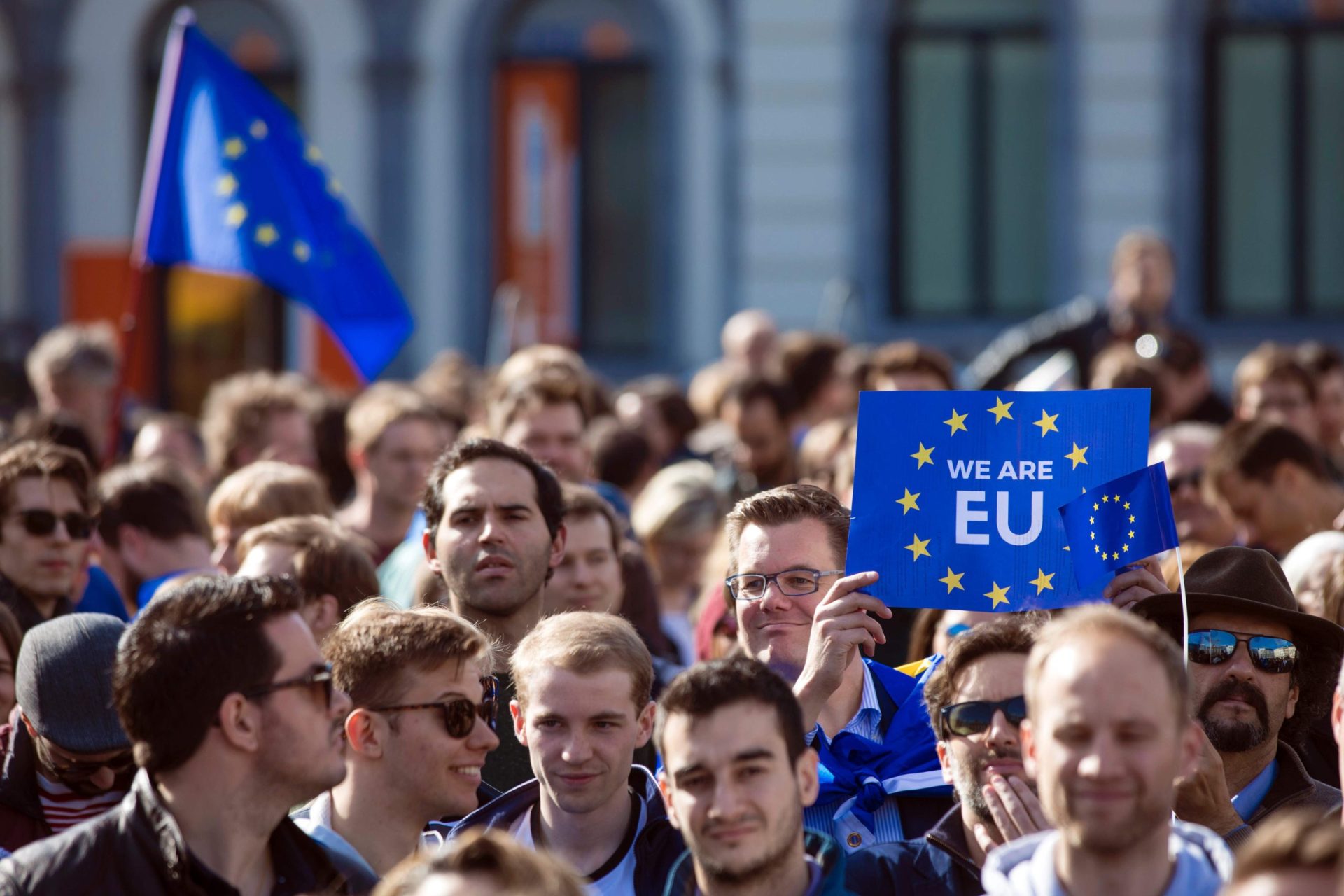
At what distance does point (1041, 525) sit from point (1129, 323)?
19.8 ft

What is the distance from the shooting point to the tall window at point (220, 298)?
17.3 meters

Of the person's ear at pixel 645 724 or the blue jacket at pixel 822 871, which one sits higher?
the person's ear at pixel 645 724

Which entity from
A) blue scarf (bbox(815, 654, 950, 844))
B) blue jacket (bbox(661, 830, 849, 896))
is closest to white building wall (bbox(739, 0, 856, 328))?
blue scarf (bbox(815, 654, 950, 844))

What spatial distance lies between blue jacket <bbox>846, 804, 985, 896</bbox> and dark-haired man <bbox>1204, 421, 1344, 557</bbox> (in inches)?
127

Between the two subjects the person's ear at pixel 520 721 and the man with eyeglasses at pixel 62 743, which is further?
the person's ear at pixel 520 721

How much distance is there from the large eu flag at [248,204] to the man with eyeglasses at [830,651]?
371cm

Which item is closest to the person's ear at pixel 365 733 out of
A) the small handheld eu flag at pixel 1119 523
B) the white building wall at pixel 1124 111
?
the small handheld eu flag at pixel 1119 523

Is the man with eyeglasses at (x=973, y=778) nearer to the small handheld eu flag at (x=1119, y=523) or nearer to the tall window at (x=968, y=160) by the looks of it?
the small handheld eu flag at (x=1119, y=523)

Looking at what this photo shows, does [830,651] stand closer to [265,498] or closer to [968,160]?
[265,498]

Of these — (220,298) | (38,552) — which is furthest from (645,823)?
(220,298)

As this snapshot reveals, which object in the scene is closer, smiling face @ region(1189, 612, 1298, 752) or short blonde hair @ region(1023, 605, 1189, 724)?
short blonde hair @ region(1023, 605, 1189, 724)

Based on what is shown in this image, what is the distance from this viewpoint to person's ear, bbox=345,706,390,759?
4.41 m

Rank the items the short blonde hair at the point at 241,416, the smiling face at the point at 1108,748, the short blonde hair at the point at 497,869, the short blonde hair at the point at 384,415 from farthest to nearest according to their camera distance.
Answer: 1. the short blonde hair at the point at 241,416
2. the short blonde hair at the point at 384,415
3. the smiling face at the point at 1108,748
4. the short blonde hair at the point at 497,869

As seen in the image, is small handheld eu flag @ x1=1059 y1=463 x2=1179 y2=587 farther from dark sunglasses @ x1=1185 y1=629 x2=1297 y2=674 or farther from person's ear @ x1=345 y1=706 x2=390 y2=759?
person's ear @ x1=345 y1=706 x2=390 y2=759
